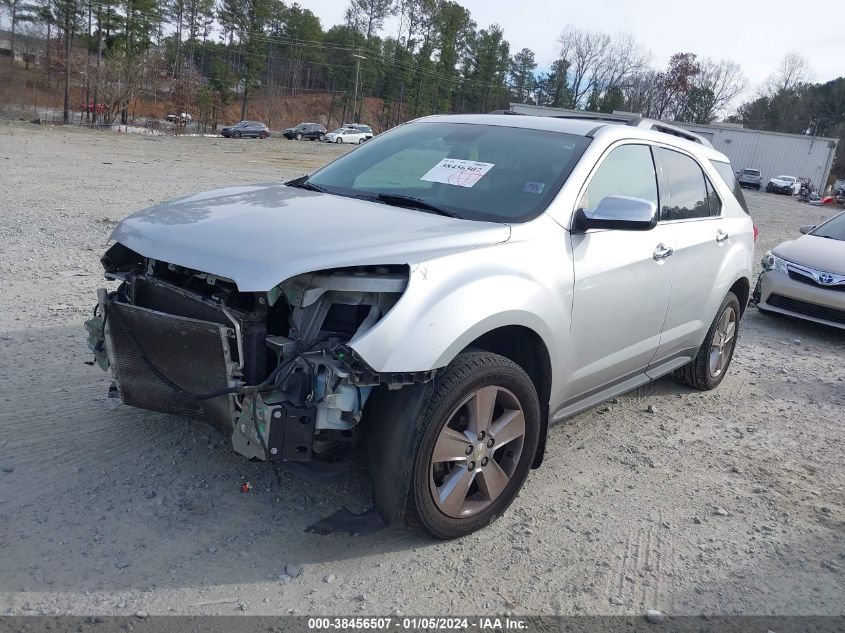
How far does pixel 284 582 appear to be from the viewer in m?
2.95

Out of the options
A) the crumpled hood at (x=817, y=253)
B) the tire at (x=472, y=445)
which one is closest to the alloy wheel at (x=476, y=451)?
the tire at (x=472, y=445)

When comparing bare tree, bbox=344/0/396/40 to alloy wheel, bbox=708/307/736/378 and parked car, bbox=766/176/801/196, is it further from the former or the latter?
alloy wheel, bbox=708/307/736/378

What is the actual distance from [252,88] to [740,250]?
76127mm

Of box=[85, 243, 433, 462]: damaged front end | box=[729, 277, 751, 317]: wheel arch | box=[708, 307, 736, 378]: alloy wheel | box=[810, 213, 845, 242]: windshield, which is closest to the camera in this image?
box=[85, 243, 433, 462]: damaged front end

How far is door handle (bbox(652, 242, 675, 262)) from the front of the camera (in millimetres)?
4270

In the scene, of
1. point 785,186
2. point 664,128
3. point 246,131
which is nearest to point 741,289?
point 664,128

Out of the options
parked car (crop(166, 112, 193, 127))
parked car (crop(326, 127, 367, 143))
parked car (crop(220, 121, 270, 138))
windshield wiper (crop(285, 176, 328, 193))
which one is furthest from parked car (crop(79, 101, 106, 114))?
windshield wiper (crop(285, 176, 328, 193))

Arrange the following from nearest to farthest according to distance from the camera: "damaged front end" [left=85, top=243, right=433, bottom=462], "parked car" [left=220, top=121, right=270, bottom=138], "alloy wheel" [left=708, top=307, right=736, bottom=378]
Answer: "damaged front end" [left=85, top=243, right=433, bottom=462], "alloy wheel" [left=708, top=307, right=736, bottom=378], "parked car" [left=220, top=121, right=270, bottom=138]

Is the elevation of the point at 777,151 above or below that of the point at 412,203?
above

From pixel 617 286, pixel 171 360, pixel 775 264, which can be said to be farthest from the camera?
pixel 775 264

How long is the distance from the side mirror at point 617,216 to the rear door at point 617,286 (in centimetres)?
9

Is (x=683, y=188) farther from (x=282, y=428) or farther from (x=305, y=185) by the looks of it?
(x=282, y=428)

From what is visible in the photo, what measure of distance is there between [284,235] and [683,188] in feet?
9.62

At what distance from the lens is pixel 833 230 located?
8.99m
